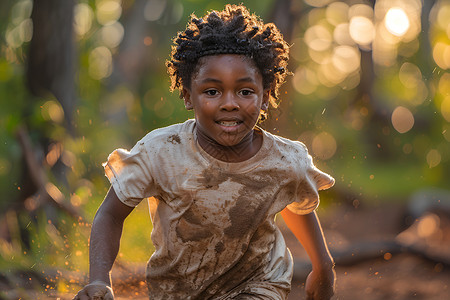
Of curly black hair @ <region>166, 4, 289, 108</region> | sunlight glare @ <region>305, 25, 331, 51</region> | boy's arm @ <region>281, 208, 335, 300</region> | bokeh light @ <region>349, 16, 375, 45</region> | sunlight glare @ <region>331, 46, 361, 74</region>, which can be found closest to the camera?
curly black hair @ <region>166, 4, 289, 108</region>

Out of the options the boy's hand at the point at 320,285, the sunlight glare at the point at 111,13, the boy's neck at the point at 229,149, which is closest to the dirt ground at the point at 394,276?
the boy's hand at the point at 320,285

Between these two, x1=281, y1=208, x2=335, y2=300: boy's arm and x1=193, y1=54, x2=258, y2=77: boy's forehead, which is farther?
x1=281, y1=208, x2=335, y2=300: boy's arm

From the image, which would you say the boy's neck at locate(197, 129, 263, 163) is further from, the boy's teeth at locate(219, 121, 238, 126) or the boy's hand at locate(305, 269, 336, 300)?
the boy's hand at locate(305, 269, 336, 300)

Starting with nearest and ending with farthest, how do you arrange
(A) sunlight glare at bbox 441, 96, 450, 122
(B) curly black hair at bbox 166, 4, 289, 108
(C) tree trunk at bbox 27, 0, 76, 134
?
(B) curly black hair at bbox 166, 4, 289, 108
(C) tree trunk at bbox 27, 0, 76, 134
(A) sunlight glare at bbox 441, 96, 450, 122

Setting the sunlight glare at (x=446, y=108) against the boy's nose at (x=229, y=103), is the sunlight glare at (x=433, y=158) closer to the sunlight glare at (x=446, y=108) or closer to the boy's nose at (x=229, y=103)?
the sunlight glare at (x=446, y=108)

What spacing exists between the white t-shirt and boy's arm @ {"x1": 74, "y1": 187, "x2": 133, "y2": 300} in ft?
0.23

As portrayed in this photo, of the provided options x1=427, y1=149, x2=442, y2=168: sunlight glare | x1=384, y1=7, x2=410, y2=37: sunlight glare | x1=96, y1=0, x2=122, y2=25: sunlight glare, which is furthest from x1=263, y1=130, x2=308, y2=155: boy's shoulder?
x1=96, y1=0, x2=122, y2=25: sunlight glare

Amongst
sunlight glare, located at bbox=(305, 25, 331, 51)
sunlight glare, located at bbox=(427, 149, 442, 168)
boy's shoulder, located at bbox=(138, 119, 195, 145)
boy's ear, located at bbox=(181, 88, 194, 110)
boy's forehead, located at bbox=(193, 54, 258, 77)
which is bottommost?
sunlight glare, located at bbox=(427, 149, 442, 168)

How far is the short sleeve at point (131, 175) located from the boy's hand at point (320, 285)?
1.19m

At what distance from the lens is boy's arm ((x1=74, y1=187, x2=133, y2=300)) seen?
2781 millimetres

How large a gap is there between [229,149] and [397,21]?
A: 824 inches

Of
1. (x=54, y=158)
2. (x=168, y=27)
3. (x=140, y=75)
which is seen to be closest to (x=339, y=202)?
(x=54, y=158)

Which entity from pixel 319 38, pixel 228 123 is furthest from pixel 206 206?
pixel 319 38

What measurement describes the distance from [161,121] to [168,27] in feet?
12.1
